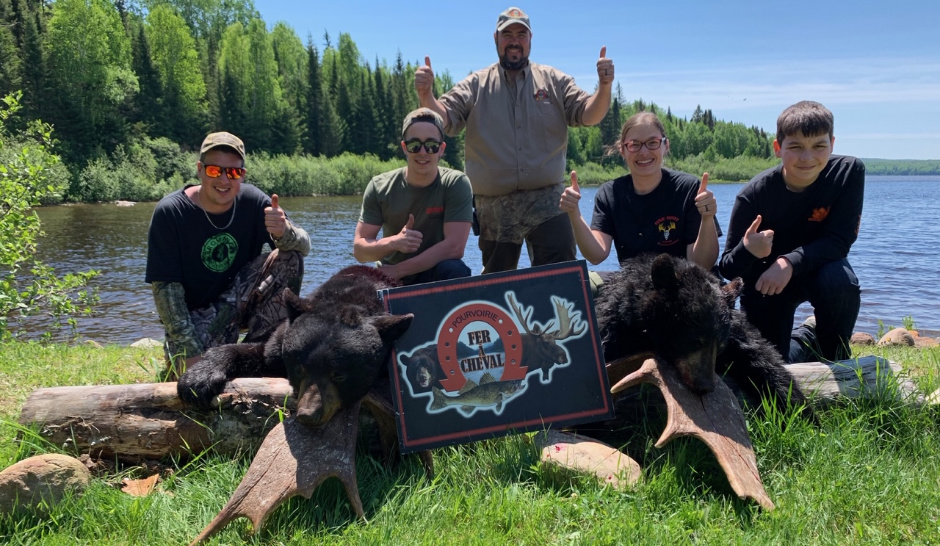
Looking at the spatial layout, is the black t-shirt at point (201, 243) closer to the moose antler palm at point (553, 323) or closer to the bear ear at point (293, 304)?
the bear ear at point (293, 304)

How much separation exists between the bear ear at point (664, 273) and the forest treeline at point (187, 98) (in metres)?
23.5

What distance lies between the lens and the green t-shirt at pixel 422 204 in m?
4.77

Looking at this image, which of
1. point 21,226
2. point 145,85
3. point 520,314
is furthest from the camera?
point 145,85

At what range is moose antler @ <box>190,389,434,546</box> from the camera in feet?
7.98

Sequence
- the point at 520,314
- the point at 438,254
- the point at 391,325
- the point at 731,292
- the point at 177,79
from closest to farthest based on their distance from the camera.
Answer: the point at 391,325 → the point at 520,314 → the point at 731,292 → the point at 438,254 → the point at 177,79

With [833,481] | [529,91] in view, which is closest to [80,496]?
[833,481]

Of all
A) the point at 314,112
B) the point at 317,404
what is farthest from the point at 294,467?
the point at 314,112

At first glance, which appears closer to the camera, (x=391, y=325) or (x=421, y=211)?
(x=391, y=325)

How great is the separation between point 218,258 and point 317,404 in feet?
7.47

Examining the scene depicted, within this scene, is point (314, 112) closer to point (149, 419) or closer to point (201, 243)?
point (201, 243)

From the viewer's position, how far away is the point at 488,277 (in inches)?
126

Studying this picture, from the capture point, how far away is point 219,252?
4496 millimetres

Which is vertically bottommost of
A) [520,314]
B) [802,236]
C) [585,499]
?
[585,499]

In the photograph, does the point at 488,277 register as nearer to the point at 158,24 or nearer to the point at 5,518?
the point at 5,518
